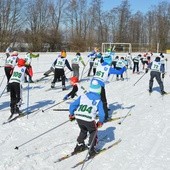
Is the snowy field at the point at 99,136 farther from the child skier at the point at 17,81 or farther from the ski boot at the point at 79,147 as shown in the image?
the child skier at the point at 17,81

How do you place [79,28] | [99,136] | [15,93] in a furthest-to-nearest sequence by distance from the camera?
[79,28] < [15,93] < [99,136]

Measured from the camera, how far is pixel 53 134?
9219mm

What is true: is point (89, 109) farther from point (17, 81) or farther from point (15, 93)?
point (15, 93)

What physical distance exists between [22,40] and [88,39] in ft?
40.1

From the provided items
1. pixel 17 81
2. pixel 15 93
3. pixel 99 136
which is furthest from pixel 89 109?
pixel 15 93

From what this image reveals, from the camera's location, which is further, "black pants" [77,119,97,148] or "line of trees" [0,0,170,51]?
"line of trees" [0,0,170,51]

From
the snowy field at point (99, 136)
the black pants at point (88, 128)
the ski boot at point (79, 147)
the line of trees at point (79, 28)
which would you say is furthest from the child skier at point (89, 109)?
the line of trees at point (79, 28)

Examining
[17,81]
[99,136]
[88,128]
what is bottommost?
[99,136]

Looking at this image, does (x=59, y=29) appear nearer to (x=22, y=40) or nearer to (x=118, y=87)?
(x=22, y=40)

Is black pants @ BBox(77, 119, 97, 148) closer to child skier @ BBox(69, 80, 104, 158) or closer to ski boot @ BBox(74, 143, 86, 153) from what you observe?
child skier @ BBox(69, 80, 104, 158)

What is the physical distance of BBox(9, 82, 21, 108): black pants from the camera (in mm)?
10641

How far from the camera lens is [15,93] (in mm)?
10812

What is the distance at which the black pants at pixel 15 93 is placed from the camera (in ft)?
34.9

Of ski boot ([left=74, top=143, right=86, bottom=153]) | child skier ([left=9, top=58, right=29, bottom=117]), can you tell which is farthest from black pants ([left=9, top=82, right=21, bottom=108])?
ski boot ([left=74, top=143, right=86, bottom=153])
